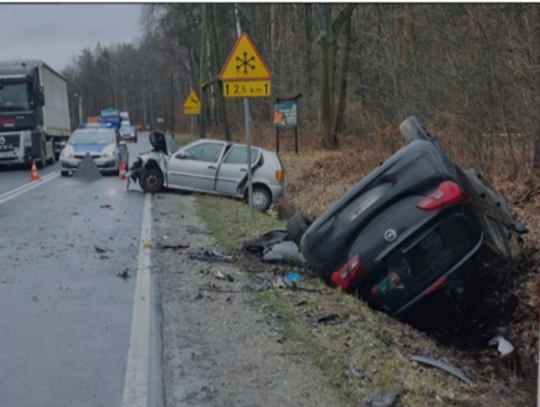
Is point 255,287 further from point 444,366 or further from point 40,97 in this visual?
point 40,97

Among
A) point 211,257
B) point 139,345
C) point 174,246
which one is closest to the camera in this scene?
point 139,345

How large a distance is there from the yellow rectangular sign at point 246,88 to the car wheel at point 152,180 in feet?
21.0

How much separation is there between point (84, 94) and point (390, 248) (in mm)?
118663

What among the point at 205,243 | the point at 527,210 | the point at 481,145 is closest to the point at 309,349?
the point at 205,243

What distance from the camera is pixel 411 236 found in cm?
702

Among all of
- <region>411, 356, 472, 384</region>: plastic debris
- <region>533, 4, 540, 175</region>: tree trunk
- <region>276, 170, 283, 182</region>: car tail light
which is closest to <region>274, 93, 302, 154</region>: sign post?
<region>276, 170, 283, 182</region>: car tail light

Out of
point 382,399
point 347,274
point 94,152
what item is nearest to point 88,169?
point 94,152

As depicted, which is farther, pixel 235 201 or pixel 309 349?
pixel 235 201

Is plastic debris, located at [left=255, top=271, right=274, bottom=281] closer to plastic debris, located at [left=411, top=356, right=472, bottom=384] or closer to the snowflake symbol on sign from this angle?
plastic debris, located at [left=411, top=356, right=472, bottom=384]

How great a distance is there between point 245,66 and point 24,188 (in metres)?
10.2

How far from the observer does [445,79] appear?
17234mm

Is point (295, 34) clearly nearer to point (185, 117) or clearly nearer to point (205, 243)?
point (205, 243)

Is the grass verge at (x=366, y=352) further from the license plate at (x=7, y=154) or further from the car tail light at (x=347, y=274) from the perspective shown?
the license plate at (x=7, y=154)

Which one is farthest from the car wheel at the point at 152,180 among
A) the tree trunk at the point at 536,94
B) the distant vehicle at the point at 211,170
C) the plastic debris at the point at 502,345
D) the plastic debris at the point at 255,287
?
the plastic debris at the point at 502,345
